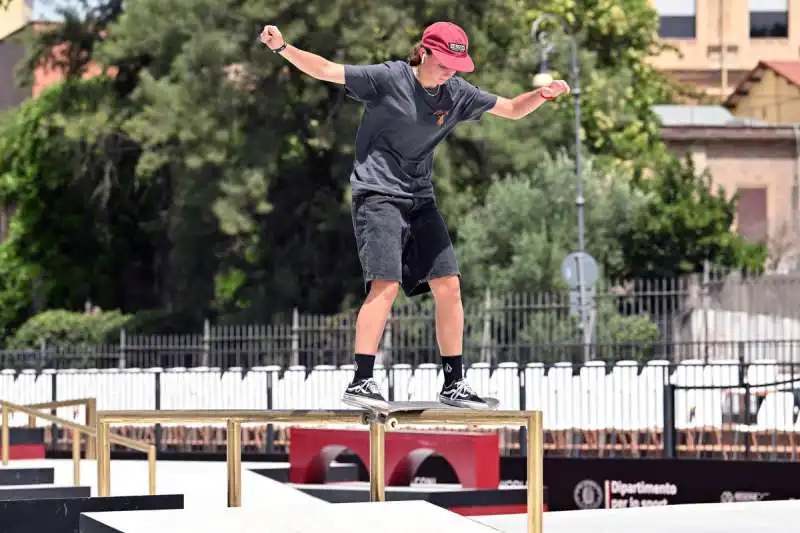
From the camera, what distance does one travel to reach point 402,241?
8797 millimetres

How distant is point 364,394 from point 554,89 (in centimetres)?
187

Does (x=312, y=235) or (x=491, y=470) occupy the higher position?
(x=312, y=235)

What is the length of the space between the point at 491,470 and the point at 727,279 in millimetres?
17608

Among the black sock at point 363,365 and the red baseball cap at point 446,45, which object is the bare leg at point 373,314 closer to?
the black sock at point 363,365

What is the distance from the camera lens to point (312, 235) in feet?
147

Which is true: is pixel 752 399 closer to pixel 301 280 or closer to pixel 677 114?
pixel 301 280

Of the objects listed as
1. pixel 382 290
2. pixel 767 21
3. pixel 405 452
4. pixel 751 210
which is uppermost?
pixel 767 21

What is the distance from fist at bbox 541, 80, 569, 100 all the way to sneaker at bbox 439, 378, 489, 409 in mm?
1551

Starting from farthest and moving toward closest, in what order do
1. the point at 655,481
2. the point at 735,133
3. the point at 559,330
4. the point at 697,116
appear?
1. the point at 697,116
2. the point at 735,133
3. the point at 559,330
4. the point at 655,481

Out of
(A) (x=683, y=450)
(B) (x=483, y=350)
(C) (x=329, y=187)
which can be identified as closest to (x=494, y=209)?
(C) (x=329, y=187)

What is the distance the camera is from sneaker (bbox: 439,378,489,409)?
8.96 m

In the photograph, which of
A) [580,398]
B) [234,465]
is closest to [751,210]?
[580,398]

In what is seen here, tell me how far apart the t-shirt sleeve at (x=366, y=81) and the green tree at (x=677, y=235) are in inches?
1383

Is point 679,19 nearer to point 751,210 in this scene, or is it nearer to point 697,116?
point 697,116
